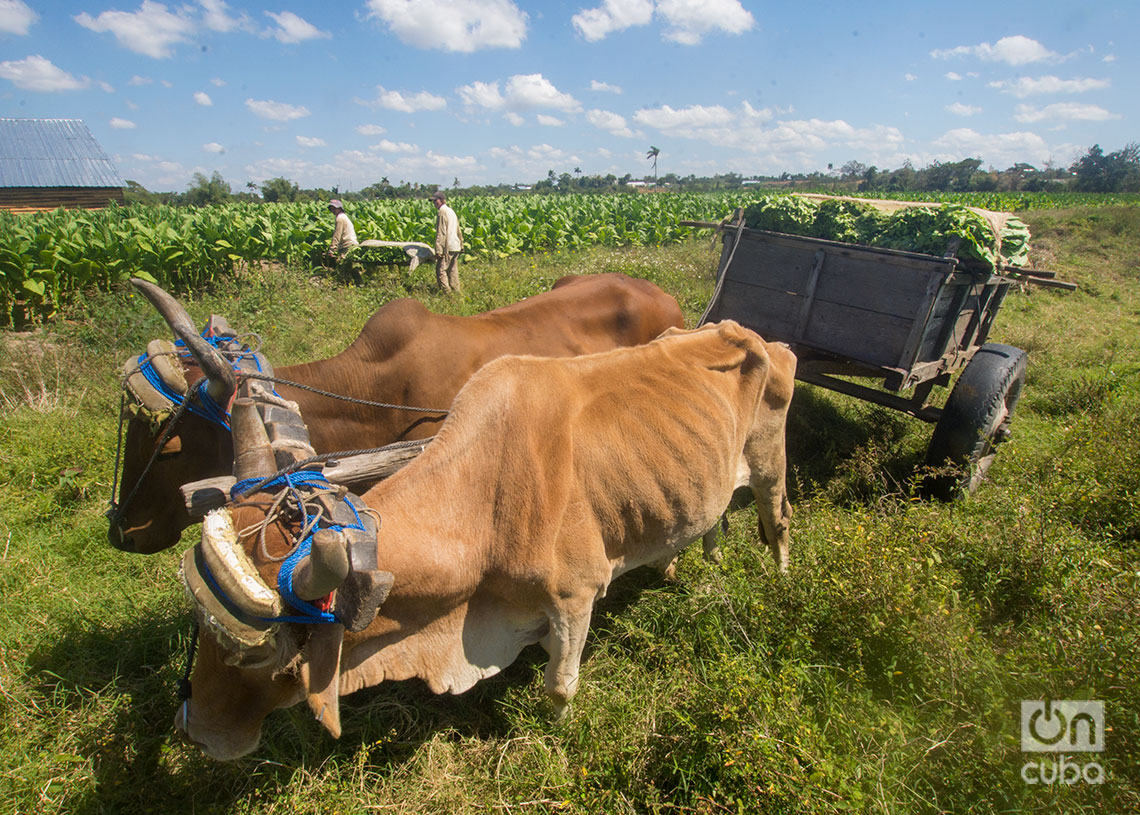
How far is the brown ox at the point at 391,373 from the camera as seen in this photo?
3232 mm

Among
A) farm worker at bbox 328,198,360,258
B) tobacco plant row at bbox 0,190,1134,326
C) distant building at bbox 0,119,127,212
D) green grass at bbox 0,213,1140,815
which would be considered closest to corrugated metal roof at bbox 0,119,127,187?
distant building at bbox 0,119,127,212


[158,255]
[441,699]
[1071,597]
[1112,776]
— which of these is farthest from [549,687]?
[158,255]

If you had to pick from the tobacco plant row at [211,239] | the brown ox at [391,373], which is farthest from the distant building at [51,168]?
the brown ox at [391,373]

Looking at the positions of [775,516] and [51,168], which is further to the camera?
[51,168]

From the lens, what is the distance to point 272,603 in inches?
66.9

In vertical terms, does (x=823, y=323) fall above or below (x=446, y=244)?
above

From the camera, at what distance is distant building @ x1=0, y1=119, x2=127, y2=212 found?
31562 mm

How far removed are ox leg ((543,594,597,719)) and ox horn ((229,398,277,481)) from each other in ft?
4.58

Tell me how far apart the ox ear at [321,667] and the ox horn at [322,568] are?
0.84ft

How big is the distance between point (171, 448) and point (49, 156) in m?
46.2

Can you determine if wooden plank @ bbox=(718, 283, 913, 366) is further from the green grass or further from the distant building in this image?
the distant building

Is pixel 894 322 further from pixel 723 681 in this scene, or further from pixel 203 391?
pixel 203 391

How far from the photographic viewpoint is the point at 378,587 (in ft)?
5.90

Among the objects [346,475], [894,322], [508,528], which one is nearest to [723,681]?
[508,528]
